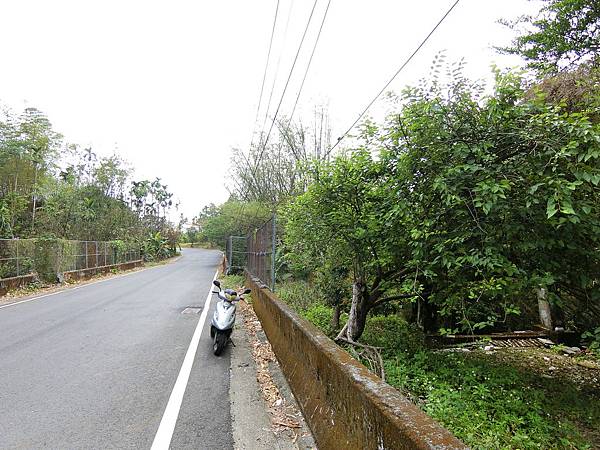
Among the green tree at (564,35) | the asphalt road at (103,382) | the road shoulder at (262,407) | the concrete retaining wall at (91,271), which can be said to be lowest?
the road shoulder at (262,407)

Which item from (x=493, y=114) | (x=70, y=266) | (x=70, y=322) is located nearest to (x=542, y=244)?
(x=493, y=114)

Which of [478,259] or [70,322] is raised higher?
[478,259]

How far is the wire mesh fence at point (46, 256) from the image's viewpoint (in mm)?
15375

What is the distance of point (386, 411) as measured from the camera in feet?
7.45

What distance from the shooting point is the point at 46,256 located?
1777 centimetres

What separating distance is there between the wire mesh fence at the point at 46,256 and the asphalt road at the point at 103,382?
6.88 metres

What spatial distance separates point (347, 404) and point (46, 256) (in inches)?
756

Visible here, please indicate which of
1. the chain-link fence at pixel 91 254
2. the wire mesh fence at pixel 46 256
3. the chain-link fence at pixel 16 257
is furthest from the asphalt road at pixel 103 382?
the chain-link fence at pixel 91 254

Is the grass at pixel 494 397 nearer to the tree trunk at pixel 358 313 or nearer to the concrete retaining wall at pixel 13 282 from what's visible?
the tree trunk at pixel 358 313

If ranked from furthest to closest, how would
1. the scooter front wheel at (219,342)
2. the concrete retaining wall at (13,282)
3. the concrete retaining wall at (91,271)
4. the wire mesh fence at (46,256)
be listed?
the concrete retaining wall at (91,271), the wire mesh fence at (46,256), the concrete retaining wall at (13,282), the scooter front wheel at (219,342)

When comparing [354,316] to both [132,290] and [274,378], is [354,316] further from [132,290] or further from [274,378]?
[132,290]

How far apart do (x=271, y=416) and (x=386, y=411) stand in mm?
2357

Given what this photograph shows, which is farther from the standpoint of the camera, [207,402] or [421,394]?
[421,394]

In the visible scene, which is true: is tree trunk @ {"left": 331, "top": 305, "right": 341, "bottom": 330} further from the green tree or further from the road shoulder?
the green tree
